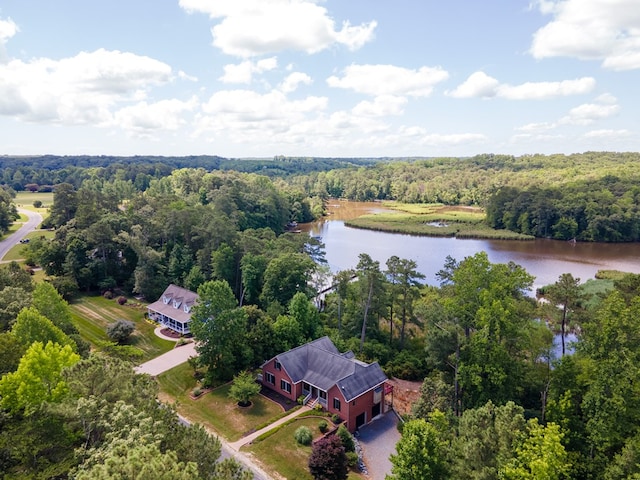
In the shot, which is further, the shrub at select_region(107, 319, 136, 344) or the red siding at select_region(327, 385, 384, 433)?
the shrub at select_region(107, 319, 136, 344)

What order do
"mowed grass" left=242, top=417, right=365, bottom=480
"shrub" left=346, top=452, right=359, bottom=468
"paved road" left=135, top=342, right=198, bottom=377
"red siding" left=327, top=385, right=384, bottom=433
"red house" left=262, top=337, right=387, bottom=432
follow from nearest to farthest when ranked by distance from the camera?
1. "mowed grass" left=242, top=417, right=365, bottom=480
2. "shrub" left=346, top=452, right=359, bottom=468
3. "red siding" left=327, top=385, right=384, bottom=433
4. "red house" left=262, top=337, right=387, bottom=432
5. "paved road" left=135, top=342, right=198, bottom=377

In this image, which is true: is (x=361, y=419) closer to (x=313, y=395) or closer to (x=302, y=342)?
(x=313, y=395)

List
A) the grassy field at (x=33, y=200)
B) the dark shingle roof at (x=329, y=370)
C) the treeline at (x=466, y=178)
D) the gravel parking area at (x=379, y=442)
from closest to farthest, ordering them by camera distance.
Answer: the gravel parking area at (x=379, y=442), the dark shingle roof at (x=329, y=370), the grassy field at (x=33, y=200), the treeline at (x=466, y=178)

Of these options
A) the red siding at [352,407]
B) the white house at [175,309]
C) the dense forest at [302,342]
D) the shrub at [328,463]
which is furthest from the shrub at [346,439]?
the white house at [175,309]

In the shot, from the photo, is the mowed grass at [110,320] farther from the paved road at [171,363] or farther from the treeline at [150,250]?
the treeline at [150,250]

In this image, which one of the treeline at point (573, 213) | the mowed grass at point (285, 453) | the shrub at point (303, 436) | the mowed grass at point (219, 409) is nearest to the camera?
the mowed grass at point (285, 453)

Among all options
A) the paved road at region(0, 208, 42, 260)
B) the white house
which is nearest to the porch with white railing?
the white house

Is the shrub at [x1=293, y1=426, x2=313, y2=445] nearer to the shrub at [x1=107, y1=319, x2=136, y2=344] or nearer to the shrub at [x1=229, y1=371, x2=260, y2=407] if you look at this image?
the shrub at [x1=229, y1=371, x2=260, y2=407]
